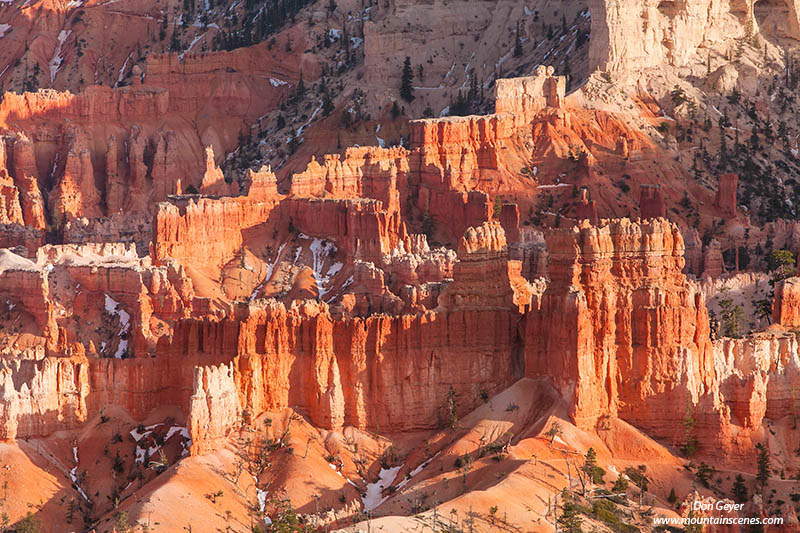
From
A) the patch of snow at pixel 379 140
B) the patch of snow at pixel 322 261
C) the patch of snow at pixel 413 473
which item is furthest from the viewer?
the patch of snow at pixel 379 140

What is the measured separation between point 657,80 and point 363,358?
6029cm

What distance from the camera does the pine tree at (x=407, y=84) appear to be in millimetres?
157625

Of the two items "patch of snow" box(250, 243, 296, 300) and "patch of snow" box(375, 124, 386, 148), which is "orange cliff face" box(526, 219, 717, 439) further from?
"patch of snow" box(375, 124, 386, 148)

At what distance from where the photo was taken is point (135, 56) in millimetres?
185000

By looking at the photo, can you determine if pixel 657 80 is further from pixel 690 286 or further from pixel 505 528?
pixel 505 528

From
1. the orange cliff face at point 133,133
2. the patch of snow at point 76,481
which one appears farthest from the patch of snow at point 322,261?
the patch of snow at point 76,481

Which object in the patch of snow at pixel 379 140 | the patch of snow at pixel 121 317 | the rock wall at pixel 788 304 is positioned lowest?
the patch of snow at pixel 121 317

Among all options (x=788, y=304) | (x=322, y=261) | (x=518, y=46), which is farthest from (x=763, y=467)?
(x=518, y=46)

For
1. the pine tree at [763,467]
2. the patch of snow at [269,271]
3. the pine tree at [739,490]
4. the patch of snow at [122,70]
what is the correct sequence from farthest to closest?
1. the patch of snow at [122,70]
2. the patch of snow at [269,271]
3. the pine tree at [763,467]
4. the pine tree at [739,490]

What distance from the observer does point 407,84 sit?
15825 centimetres

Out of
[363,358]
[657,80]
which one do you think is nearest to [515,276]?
[363,358]

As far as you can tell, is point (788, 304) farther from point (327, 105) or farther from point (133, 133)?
point (133, 133)

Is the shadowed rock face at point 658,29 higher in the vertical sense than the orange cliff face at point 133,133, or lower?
higher

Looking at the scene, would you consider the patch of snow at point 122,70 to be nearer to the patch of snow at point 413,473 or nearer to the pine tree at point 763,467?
the patch of snow at point 413,473
